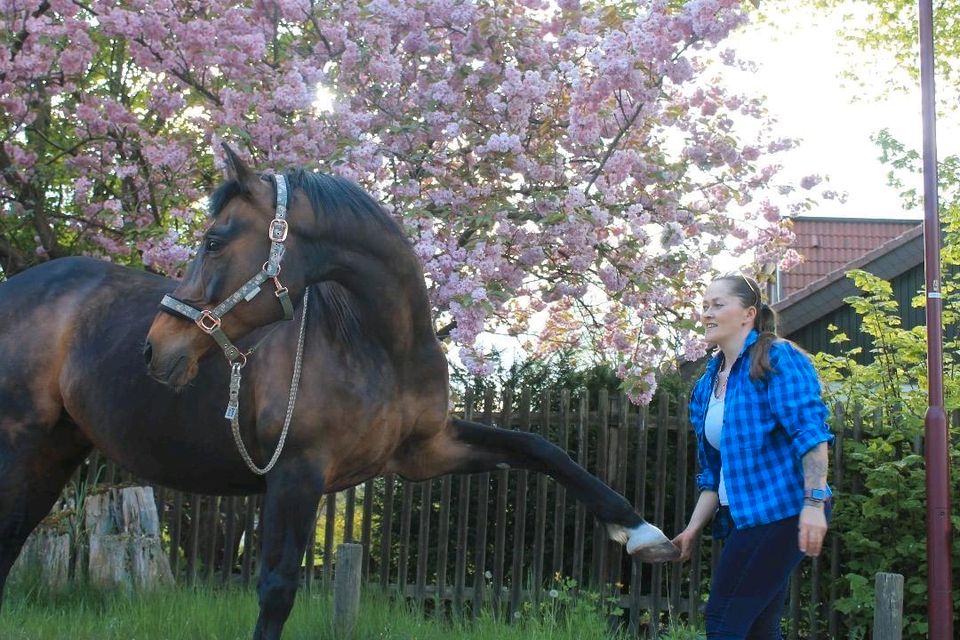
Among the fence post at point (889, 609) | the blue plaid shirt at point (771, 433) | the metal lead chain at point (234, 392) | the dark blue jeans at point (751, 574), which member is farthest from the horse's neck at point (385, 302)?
the fence post at point (889, 609)

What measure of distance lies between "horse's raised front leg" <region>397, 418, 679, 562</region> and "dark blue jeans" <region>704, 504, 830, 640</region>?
50cm

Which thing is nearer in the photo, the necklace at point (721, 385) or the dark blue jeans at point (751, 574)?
the dark blue jeans at point (751, 574)

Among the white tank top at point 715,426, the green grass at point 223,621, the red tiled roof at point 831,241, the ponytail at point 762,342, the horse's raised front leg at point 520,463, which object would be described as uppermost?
the red tiled roof at point 831,241

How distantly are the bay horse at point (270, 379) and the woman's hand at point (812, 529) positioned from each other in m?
0.75

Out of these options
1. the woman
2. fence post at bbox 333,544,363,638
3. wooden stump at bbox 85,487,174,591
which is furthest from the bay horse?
wooden stump at bbox 85,487,174,591

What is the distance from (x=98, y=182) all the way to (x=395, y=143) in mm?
2978

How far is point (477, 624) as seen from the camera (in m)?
5.66

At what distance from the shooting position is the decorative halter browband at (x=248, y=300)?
11.8ft

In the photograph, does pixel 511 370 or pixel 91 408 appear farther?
pixel 511 370

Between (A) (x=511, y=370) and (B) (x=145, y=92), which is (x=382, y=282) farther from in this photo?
Answer: (B) (x=145, y=92)

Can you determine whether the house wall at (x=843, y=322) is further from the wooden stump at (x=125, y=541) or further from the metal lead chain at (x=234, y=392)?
the metal lead chain at (x=234, y=392)


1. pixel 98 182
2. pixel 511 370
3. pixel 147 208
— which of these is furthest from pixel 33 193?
pixel 511 370

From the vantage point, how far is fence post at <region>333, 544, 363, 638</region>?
17.1ft

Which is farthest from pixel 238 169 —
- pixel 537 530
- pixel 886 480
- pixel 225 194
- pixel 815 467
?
pixel 886 480
